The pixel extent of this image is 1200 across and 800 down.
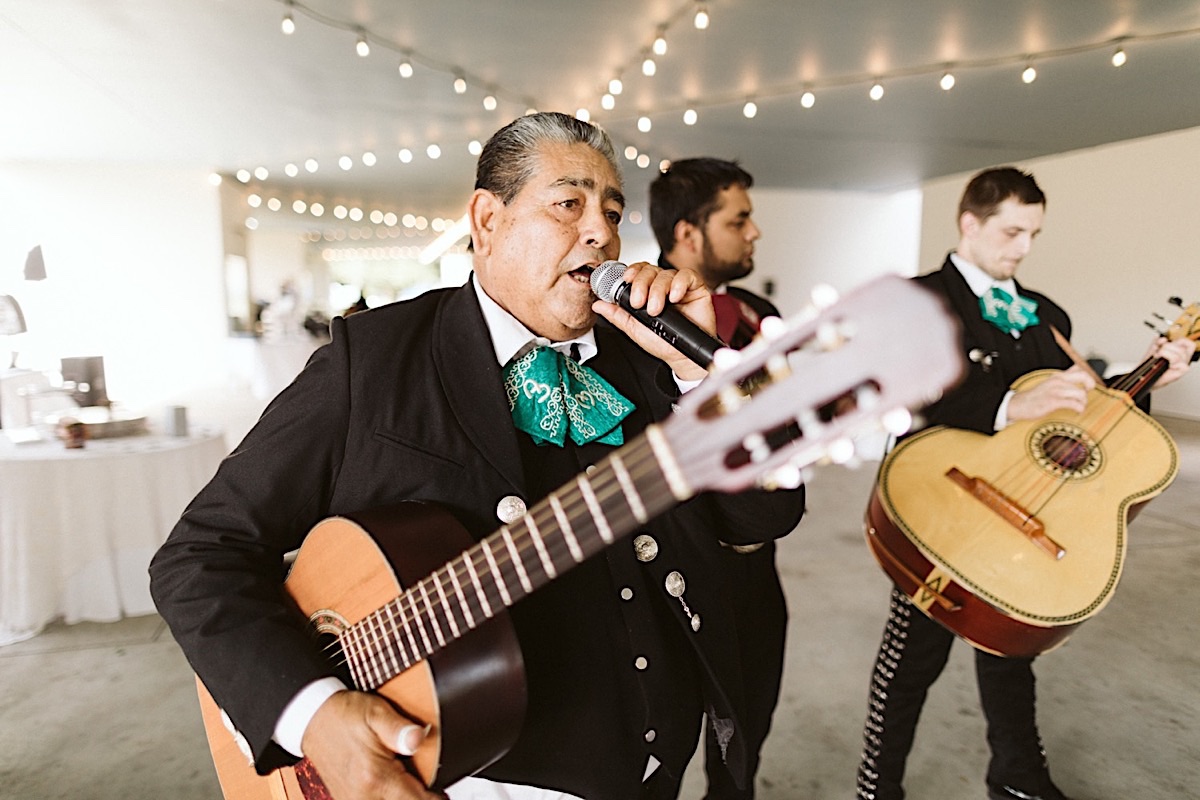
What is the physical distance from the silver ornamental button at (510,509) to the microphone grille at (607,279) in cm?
35

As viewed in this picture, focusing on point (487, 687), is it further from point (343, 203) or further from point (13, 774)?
point (343, 203)

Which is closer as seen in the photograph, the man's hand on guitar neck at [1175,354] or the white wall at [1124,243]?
the man's hand on guitar neck at [1175,354]

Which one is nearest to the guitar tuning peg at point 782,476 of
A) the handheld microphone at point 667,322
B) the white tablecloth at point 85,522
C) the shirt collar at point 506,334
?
the handheld microphone at point 667,322

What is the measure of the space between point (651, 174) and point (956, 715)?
31.5 ft

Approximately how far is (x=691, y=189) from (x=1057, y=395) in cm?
119

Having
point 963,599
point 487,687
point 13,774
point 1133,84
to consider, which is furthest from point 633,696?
point 1133,84

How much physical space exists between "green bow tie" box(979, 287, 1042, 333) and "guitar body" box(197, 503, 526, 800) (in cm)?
173

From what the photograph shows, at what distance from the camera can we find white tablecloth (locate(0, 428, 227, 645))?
328cm

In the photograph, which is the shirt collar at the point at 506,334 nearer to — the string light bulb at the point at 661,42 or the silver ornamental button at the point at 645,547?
the silver ornamental button at the point at 645,547

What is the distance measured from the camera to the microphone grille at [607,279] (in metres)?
1.13

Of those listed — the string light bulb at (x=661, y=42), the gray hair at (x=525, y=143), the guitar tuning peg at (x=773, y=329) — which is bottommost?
the guitar tuning peg at (x=773, y=329)

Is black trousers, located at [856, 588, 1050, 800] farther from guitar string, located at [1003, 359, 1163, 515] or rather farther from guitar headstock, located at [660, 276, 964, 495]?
guitar headstock, located at [660, 276, 964, 495]

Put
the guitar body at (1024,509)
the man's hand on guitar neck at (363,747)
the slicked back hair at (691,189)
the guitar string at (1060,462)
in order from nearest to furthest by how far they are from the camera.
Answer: the man's hand on guitar neck at (363,747), the guitar body at (1024,509), the guitar string at (1060,462), the slicked back hair at (691,189)

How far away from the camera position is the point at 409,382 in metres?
1.15
